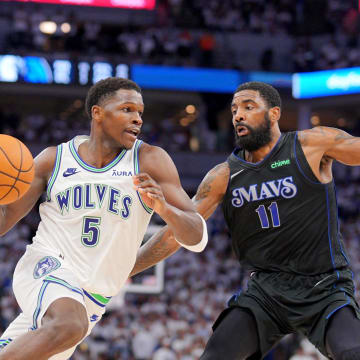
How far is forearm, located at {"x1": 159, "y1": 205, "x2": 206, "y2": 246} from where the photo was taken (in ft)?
14.9

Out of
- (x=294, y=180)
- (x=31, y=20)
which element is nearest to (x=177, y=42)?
(x=31, y=20)

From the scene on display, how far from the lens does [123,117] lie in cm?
497

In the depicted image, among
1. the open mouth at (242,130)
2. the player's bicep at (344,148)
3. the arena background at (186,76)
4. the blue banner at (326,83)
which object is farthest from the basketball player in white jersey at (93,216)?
the blue banner at (326,83)

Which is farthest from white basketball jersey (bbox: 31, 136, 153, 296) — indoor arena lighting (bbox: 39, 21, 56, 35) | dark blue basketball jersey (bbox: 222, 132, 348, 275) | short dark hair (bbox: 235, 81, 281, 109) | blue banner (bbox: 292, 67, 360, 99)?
blue banner (bbox: 292, 67, 360, 99)

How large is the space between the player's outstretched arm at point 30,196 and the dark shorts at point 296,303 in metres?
1.56

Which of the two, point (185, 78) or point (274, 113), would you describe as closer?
point (274, 113)

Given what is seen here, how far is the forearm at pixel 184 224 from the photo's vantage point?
455 centimetres

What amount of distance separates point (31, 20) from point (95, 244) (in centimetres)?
1711

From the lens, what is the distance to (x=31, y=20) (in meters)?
20.7

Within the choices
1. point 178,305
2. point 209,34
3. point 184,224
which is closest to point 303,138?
point 184,224

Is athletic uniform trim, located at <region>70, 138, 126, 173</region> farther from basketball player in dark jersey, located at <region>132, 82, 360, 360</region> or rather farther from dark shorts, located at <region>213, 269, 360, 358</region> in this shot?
dark shorts, located at <region>213, 269, 360, 358</region>

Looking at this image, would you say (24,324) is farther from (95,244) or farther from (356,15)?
(356,15)

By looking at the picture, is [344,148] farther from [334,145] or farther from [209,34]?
[209,34]

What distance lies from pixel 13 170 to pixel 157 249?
55.4 inches
